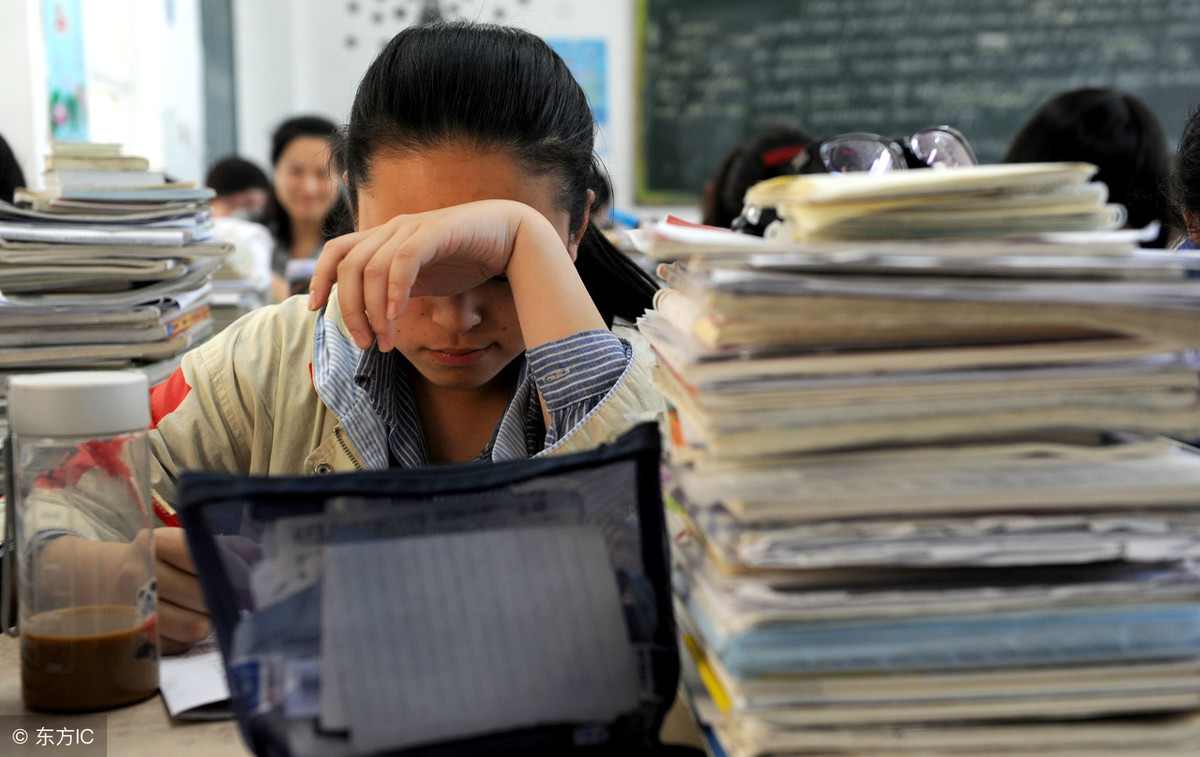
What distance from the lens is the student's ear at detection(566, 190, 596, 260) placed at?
1.11 metres


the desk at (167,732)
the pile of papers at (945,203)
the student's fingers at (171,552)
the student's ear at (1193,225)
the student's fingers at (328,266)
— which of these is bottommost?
the desk at (167,732)

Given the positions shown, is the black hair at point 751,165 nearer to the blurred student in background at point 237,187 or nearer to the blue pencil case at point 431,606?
the blurred student in background at point 237,187

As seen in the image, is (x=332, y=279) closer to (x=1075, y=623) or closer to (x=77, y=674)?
(x=77, y=674)

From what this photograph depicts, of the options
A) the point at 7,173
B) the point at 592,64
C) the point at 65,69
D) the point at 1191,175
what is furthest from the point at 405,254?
the point at 592,64

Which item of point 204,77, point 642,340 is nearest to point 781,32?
point 204,77

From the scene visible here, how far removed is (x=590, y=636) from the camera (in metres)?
0.51

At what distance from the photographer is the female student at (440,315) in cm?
73

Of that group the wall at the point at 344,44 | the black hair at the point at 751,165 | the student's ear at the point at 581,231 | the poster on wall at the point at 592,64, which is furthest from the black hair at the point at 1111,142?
the poster on wall at the point at 592,64

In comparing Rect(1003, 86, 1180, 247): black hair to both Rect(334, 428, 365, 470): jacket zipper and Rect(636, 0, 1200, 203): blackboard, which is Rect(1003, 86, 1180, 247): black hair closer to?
Rect(334, 428, 365, 470): jacket zipper

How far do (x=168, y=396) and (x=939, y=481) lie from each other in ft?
3.01

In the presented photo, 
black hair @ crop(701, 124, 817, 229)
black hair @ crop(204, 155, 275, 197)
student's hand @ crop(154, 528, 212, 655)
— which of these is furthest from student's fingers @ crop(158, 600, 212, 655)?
black hair @ crop(204, 155, 275, 197)

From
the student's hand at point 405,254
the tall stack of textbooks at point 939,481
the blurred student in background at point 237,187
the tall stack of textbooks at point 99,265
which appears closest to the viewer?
the tall stack of textbooks at point 939,481

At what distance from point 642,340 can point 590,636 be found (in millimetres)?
636

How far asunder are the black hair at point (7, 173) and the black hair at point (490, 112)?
96 centimetres
